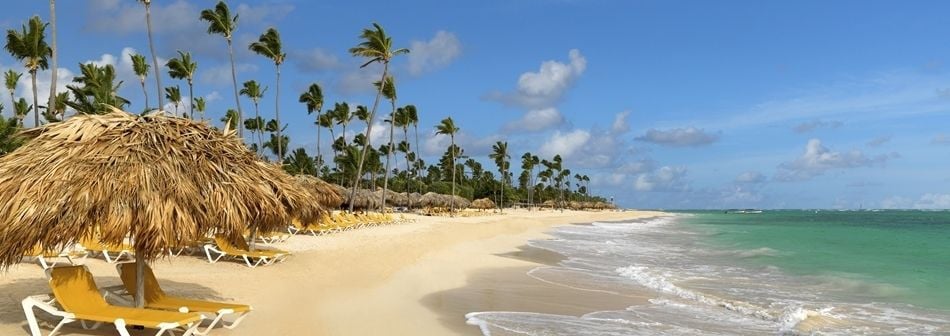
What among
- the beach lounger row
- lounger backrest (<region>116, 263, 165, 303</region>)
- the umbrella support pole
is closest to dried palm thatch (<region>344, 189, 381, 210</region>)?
lounger backrest (<region>116, 263, 165, 303</region>)

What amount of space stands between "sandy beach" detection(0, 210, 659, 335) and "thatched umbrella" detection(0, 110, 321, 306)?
123 cm

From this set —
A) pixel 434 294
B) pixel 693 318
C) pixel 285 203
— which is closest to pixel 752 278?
pixel 693 318

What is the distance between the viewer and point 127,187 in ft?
18.9

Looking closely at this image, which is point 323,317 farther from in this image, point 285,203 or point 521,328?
point 521,328

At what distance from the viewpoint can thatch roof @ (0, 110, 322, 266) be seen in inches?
223

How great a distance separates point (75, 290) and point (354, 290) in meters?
4.45

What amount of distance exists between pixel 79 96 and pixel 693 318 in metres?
24.8

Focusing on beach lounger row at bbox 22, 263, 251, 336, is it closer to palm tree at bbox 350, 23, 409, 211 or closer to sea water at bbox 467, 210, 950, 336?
sea water at bbox 467, 210, 950, 336

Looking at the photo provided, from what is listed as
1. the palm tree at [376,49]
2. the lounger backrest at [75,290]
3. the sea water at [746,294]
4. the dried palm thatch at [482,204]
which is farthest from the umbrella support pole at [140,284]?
the dried palm thatch at [482,204]

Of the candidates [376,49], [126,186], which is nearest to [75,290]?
[126,186]

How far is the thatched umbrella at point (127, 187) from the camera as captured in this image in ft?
18.6

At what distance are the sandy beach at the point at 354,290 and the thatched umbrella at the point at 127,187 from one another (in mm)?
1225

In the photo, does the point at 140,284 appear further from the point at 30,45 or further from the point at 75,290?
the point at 30,45

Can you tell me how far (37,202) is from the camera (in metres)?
5.63
